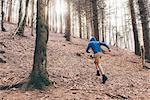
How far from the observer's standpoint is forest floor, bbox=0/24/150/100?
959 centimetres

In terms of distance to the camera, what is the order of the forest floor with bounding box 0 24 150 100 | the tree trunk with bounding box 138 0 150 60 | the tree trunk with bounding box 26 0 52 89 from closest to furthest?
the forest floor with bounding box 0 24 150 100
the tree trunk with bounding box 26 0 52 89
the tree trunk with bounding box 138 0 150 60

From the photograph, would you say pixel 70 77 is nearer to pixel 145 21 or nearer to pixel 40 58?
pixel 40 58

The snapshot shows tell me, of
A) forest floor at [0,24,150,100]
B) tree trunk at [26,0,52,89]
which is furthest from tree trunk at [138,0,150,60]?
tree trunk at [26,0,52,89]

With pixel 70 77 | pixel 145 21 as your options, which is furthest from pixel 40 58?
pixel 145 21

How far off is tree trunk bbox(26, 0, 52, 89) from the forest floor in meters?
0.36

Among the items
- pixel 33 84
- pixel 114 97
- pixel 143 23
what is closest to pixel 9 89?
pixel 33 84

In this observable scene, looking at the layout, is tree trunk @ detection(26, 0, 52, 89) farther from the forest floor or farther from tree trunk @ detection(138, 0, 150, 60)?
tree trunk @ detection(138, 0, 150, 60)

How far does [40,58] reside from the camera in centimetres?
1028

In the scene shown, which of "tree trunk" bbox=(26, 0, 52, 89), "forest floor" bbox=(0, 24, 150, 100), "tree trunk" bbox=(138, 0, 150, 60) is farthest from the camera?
"tree trunk" bbox=(138, 0, 150, 60)

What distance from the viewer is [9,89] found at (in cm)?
991

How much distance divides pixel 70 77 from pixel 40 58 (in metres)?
2.27

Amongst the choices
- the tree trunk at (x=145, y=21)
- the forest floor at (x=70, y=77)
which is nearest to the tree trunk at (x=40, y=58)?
the forest floor at (x=70, y=77)

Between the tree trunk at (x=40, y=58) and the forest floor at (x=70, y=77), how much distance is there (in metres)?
0.36

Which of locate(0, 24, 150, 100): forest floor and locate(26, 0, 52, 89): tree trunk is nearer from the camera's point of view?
locate(0, 24, 150, 100): forest floor
